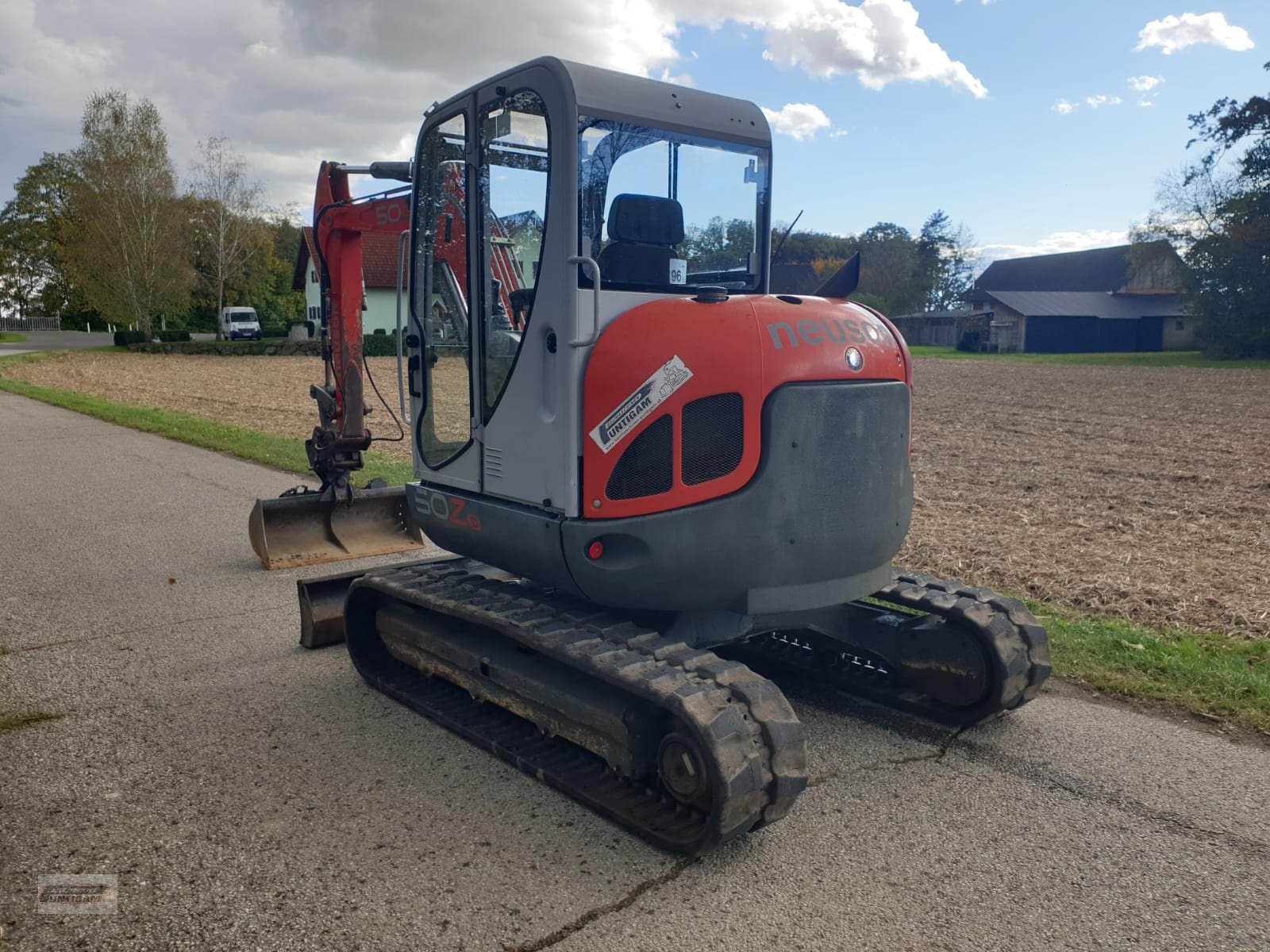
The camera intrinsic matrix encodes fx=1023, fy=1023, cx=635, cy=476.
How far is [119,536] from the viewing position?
9.17 m

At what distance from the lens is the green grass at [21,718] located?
16.1 feet

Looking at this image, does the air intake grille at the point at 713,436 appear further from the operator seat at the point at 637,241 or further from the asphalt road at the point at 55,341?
the asphalt road at the point at 55,341

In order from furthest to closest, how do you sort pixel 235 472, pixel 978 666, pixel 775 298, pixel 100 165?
1. pixel 100 165
2. pixel 235 472
3. pixel 978 666
4. pixel 775 298

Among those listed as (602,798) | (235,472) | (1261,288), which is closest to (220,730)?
(602,798)

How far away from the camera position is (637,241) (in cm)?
434

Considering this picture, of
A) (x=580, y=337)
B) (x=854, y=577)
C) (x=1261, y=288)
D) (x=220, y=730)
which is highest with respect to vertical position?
(x=1261, y=288)

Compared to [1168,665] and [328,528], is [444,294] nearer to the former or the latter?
[328,528]

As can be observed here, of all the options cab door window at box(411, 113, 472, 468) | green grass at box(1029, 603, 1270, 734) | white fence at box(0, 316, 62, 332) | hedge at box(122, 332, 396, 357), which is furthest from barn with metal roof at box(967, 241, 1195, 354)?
white fence at box(0, 316, 62, 332)

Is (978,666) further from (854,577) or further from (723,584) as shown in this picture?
(723,584)

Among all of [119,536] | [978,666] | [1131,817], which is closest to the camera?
[1131,817]

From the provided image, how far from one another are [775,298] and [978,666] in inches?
78.2

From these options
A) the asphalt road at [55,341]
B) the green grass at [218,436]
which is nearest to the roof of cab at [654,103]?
the green grass at [218,436]

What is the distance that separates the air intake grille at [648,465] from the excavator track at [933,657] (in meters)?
1.29

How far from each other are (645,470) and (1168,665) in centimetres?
329
